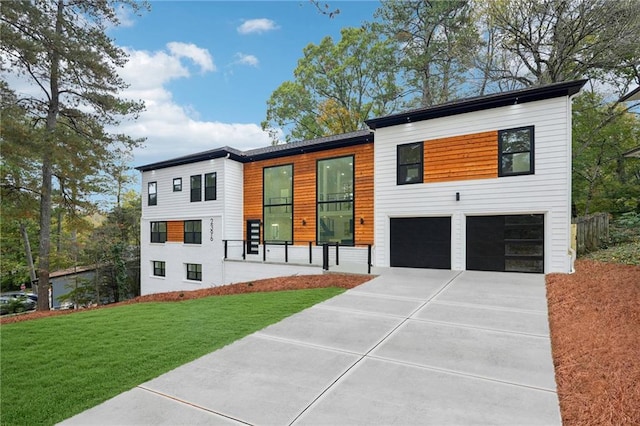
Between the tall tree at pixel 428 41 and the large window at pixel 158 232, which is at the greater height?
the tall tree at pixel 428 41

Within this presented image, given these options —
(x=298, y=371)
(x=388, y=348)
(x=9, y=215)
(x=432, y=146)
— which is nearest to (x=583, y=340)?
(x=388, y=348)

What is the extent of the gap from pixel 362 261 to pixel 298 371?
8.57 meters

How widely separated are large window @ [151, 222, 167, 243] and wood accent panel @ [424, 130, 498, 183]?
46.2 ft

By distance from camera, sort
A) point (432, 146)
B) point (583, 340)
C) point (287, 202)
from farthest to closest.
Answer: point (287, 202)
point (432, 146)
point (583, 340)

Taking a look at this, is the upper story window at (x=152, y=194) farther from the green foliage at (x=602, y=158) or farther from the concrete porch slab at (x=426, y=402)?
the green foliage at (x=602, y=158)

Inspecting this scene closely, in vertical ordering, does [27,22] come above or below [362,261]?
above

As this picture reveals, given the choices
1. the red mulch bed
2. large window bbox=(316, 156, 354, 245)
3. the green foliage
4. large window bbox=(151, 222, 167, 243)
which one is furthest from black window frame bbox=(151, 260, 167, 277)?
the green foliage

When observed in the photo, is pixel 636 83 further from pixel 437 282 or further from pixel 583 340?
pixel 583 340

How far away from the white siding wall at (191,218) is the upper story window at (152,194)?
0.22 metres

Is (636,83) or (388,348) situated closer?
(388,348)

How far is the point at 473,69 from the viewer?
59.5 ft

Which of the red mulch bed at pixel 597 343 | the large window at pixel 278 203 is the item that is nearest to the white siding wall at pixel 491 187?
the red mulch bed at pixel 597 343

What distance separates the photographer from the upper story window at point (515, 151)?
30.0 ft

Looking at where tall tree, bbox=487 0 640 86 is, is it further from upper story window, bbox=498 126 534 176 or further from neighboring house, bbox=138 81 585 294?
upper story window, bbox=498 126 534 176
